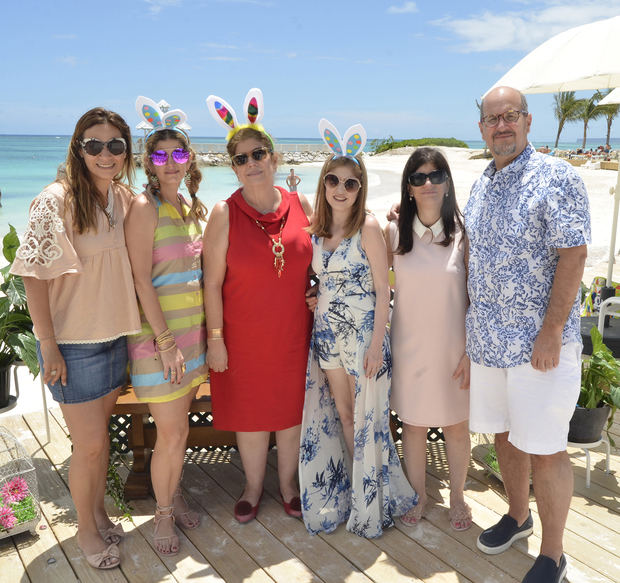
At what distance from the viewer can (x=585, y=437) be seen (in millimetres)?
3021

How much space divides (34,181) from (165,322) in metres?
33.9

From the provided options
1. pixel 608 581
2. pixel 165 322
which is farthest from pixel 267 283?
pixel 608 581

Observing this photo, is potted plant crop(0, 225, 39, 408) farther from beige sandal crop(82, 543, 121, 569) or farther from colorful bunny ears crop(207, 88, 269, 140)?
colorful bunny ears crop(207, 88, 269, 140)

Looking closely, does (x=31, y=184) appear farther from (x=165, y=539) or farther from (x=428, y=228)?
(x=428, y=228)

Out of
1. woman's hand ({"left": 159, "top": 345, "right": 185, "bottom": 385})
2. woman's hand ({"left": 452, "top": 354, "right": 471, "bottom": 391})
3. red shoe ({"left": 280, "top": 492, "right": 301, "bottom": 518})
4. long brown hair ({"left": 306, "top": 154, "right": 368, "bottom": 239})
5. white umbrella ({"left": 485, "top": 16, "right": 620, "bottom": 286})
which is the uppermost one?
white umbrella ({"left": 485, "top": 16, "right": 620, "bottom": 286})

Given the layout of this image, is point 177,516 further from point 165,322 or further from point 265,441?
point 165,322

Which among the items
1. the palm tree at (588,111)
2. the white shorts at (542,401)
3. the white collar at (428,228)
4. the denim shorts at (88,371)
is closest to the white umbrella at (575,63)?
the white collar at (428,228)

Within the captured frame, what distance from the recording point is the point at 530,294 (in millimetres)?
2172

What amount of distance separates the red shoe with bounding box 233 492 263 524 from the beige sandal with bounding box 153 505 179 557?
0.32 metres

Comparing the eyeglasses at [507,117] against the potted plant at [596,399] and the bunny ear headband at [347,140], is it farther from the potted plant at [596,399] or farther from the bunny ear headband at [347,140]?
the potted plant at [596,399]

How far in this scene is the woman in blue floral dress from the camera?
2.56m

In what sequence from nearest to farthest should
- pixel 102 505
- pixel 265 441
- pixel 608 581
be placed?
pixel 608 581 → pixel 102 505 → pixel 265 441

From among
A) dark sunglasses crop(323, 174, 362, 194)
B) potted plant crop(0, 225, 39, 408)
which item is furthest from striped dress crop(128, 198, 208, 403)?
potted plant crop(0, 225, 39, 408)

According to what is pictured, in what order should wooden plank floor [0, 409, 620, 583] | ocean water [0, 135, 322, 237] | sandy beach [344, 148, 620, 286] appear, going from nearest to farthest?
wooden plank floor [0, 409, 620, 583] → sandy beach [344, 148, 620, 286] → ocean water [0, 135, 322, 237]
